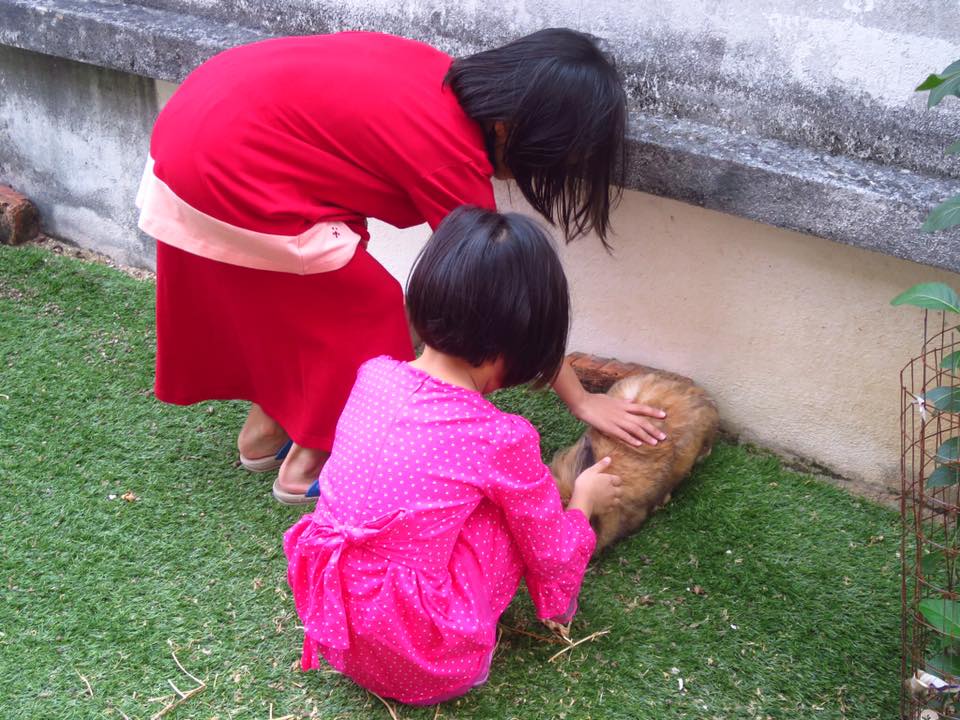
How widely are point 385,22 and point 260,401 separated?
51.5 inches

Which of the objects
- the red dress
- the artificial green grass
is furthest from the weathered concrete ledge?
the artificial green grass

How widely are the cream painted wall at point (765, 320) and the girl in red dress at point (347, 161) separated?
18.5 inches

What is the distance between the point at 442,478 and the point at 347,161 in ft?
2.80

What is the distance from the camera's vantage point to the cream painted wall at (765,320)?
9.14 feet

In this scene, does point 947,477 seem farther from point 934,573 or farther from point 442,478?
point 442,478

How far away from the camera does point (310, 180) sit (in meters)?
2.51

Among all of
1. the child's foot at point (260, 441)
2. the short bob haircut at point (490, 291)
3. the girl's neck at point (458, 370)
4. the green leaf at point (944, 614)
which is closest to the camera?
the green leaf at point (944, 614)

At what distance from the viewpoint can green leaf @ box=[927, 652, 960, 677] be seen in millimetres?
2021

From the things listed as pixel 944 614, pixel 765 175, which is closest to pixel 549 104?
pixel 765 175

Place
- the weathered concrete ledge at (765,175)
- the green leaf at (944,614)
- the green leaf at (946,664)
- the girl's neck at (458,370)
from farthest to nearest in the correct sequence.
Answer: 1. the weathered concrete ledge at (765,175)
2. the girl's neck at (458,370)
3. the green leaf at (946,664)
4. the green leaf at (944,614)

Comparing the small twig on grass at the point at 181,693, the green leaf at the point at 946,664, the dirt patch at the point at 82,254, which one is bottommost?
the dirt patch at the point at 82,254

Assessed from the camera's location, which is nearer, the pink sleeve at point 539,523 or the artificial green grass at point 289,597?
the pink sleeve at point 539,523

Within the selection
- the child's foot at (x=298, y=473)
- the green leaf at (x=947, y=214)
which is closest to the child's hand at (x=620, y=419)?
the child's foot at (x=298, y=473)

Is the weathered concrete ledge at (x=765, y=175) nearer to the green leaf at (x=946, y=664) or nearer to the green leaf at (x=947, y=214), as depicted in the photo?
the green leaf at (x=947, y=214)
